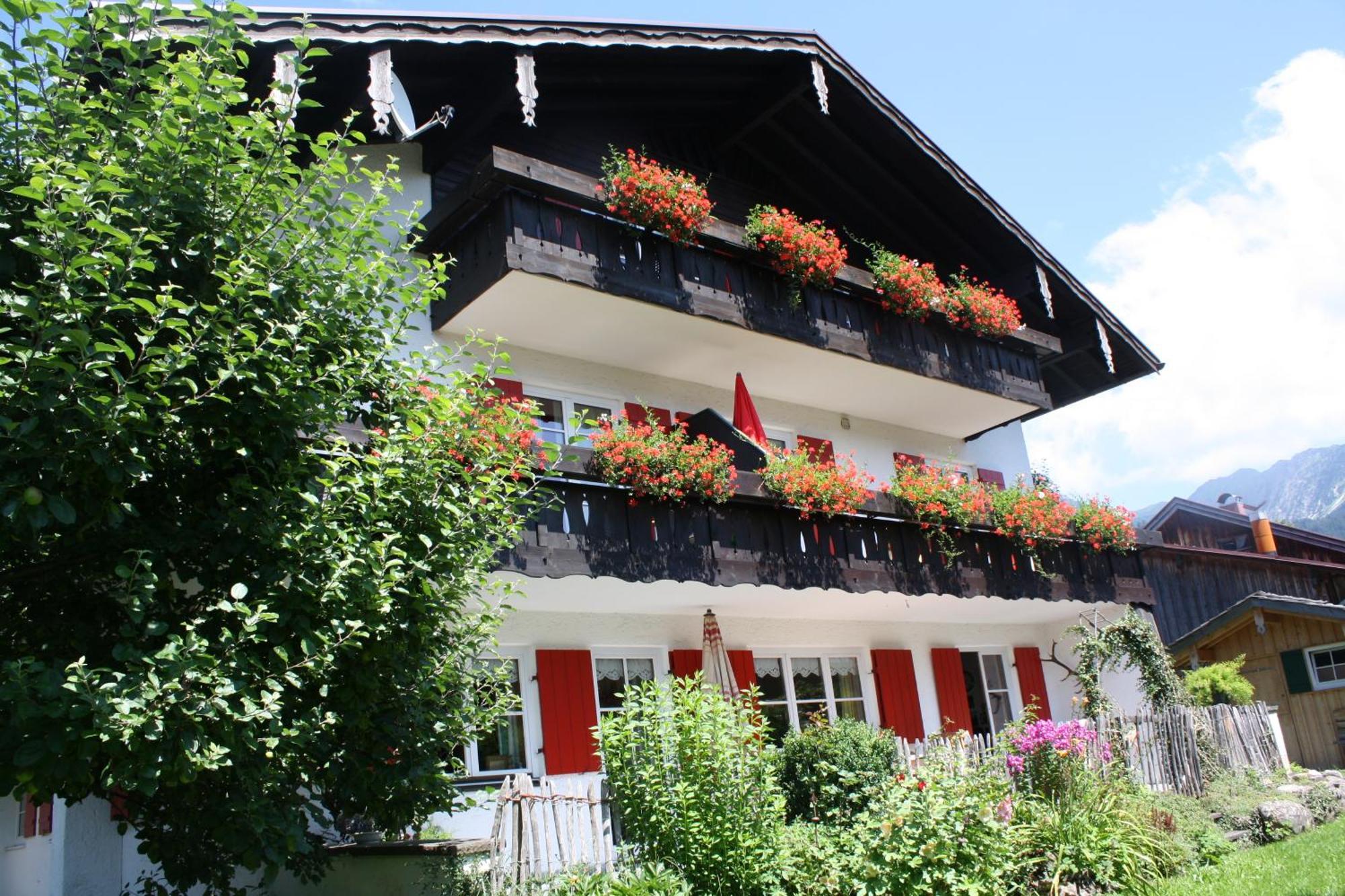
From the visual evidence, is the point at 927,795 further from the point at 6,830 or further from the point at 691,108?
the point at 691,108

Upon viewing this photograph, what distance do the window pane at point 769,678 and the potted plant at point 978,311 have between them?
5269 mm

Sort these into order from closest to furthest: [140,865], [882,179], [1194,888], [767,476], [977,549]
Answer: [140,865], [1194,888], [767,476], [977,549], [882,179]

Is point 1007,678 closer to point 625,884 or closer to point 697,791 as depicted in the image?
point 697,791

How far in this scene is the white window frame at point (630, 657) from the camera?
1186 cm

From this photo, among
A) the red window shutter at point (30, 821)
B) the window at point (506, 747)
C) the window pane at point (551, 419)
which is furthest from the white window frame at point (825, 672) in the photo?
the red window shutter at point (30, 821)

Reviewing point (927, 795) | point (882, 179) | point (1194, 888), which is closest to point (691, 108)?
point (882, 179)

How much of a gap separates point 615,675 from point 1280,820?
6932 millimetres

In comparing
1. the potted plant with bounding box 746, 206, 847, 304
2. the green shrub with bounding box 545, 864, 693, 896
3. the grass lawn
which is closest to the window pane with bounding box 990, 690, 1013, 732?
the grass lawn

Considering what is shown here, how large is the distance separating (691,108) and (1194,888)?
415 inches

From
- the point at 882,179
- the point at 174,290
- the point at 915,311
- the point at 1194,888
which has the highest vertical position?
the point at 882,179

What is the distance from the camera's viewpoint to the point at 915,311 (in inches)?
567

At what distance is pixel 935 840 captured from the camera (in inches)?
307

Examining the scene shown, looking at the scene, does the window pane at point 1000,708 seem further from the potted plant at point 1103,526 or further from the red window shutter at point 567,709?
the red window shutter at point 567,709

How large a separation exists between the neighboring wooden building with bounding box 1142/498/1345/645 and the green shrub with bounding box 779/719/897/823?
8.66 m
